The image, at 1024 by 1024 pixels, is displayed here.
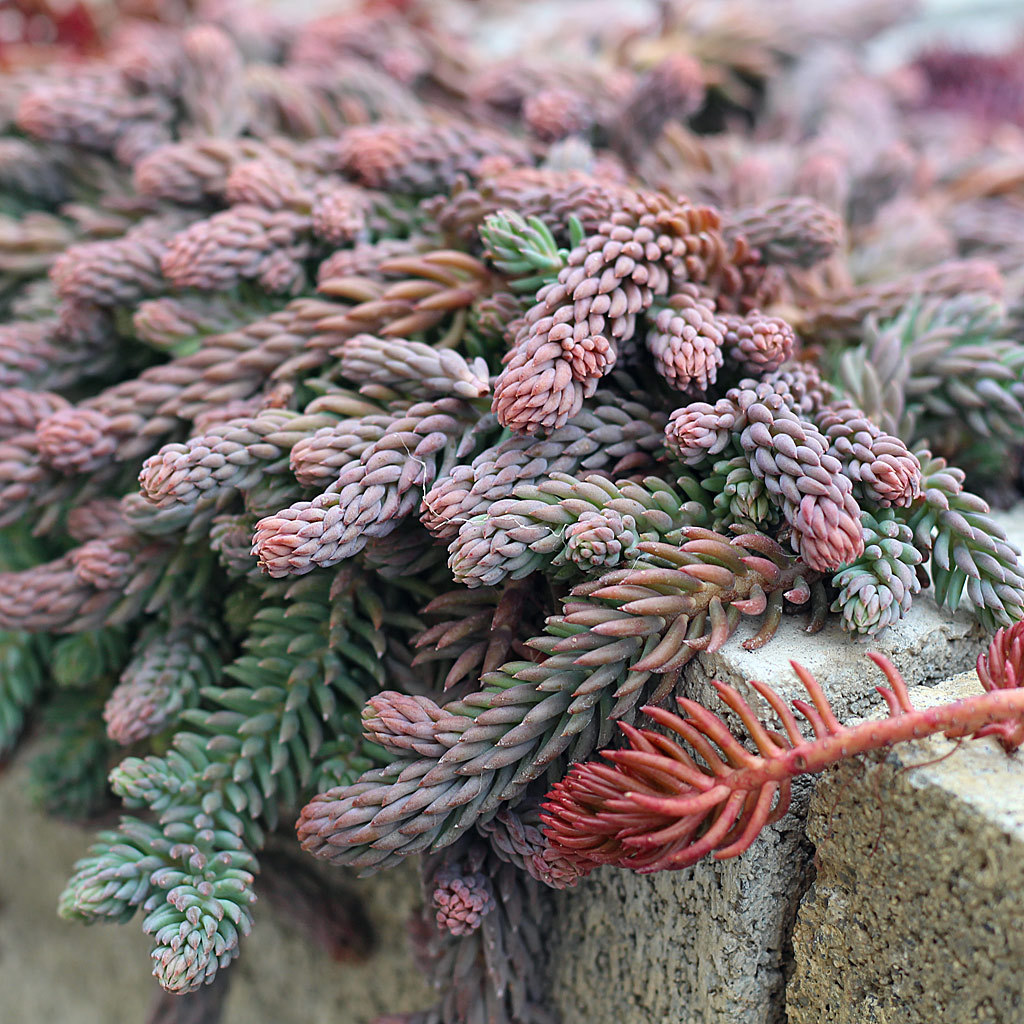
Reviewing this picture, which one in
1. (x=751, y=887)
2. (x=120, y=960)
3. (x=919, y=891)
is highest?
(x=919, y=891)

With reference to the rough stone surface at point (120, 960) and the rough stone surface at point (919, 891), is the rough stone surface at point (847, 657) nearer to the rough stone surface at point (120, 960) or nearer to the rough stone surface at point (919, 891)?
the rough stone surface at point (919, 891)

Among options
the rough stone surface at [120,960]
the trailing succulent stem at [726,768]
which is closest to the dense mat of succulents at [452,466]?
the trailing succulent stem at [726,768]

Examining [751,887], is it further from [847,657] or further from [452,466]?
[452,466]

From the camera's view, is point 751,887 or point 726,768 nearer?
point 726,768

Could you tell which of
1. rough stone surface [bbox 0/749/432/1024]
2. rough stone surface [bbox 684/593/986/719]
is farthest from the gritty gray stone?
rough stone surface [bbox 0/749/432/1024]

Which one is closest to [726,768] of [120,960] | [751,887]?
[751,887]

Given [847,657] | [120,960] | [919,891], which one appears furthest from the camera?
[120,960]
